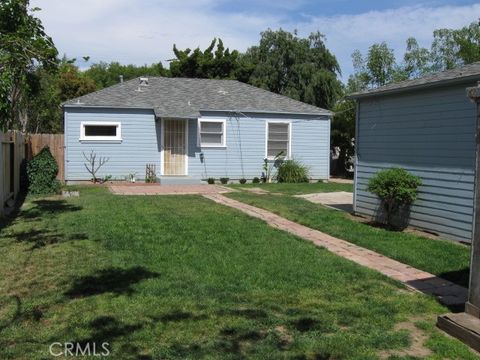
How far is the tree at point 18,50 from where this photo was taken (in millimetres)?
8320

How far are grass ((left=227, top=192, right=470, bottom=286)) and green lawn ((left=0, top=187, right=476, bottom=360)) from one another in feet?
3.18

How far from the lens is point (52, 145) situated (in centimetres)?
1852

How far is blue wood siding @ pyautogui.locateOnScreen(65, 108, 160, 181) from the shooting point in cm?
1859

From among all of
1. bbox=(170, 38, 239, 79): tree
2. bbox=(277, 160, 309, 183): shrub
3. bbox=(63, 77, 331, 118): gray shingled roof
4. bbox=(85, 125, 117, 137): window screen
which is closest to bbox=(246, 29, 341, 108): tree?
bbox=(170, 38, 239, 79): tree

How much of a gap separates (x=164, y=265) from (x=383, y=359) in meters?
3.37

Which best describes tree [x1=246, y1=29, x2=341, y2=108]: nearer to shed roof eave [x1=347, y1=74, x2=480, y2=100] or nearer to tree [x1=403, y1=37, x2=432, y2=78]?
tree [x1=403, y1=37, x2=432, y2=78]

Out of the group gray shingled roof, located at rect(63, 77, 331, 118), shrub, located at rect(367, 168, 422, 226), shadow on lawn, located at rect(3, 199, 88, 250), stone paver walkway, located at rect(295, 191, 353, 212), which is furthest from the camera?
gray shingled roof, located at rect(63, 77, 331, 118)

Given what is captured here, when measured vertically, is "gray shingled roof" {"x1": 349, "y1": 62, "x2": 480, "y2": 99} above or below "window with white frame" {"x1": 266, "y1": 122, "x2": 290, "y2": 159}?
above

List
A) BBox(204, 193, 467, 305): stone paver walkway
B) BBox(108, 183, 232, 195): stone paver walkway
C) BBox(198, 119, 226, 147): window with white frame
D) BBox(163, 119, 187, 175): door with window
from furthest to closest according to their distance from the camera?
BBox(198, 119, 226, 147): window with white frame
BBox(163, 119, 187, 175): door with window
BBox(108, 183, 232, 195): stone paver walkway
BBox(204, 193, 467, 305): stone paver walkway

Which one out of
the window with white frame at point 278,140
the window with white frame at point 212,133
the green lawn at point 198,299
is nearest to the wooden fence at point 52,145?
the window with white frame at point 212,133

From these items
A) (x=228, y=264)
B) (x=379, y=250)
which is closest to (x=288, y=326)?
(x=228, y=264)

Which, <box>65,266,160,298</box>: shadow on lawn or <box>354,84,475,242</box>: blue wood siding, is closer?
<box>65,266,160,298</box>: shadow on lawn

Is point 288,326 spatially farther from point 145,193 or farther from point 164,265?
point 145,193

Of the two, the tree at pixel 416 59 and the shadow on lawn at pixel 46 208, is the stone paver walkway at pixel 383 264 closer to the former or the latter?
the shadow on lawn at pixel 46 208
